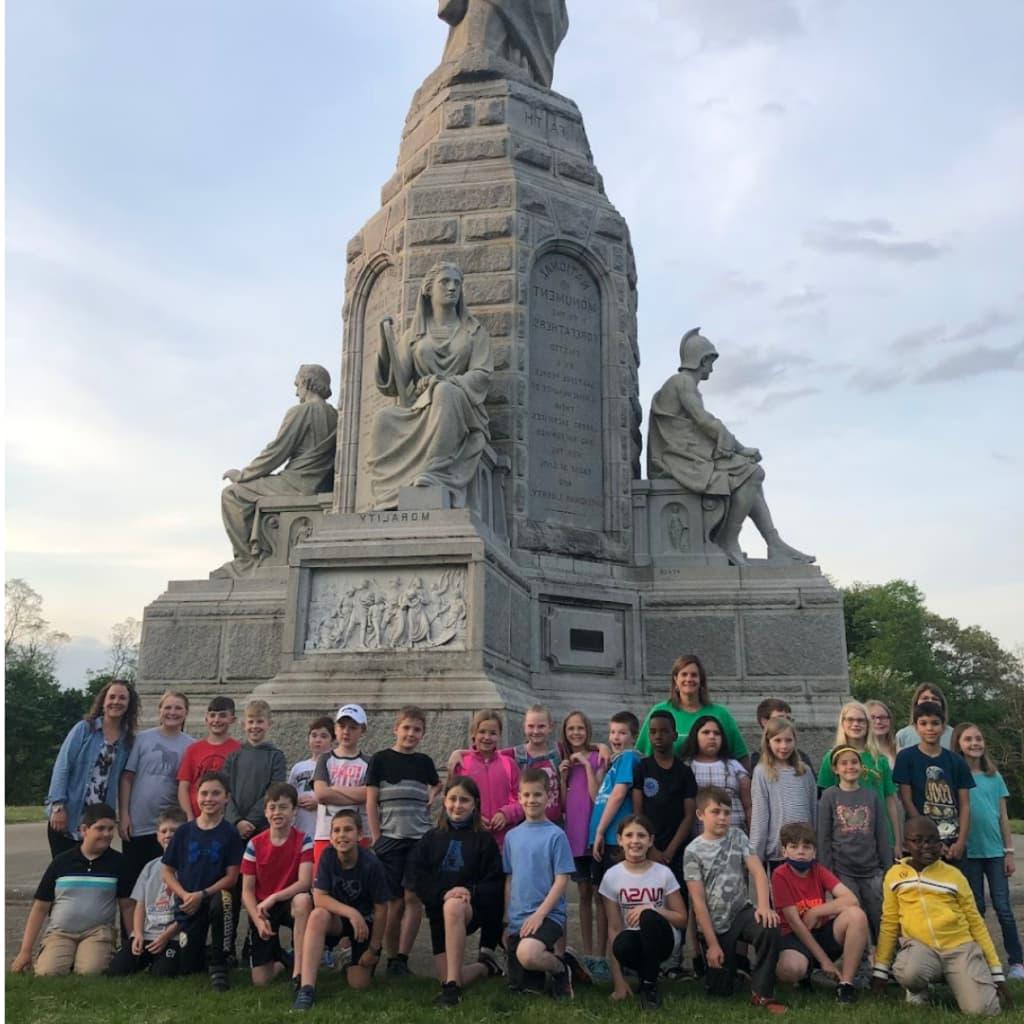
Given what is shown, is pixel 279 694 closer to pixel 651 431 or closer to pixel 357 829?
pixel 357 829

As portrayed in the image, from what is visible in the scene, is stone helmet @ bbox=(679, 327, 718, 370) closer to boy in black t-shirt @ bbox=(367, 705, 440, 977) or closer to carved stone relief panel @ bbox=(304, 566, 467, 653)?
carved stone relief panel @ bbox=(304, 566, 467, 653)

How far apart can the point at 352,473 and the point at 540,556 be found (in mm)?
2702

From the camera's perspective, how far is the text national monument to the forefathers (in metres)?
11.0

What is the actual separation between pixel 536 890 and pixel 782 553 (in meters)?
8.61

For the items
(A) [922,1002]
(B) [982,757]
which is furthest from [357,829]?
(B) [982,757]

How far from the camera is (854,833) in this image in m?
5.83

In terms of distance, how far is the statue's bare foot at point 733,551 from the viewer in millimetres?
13414

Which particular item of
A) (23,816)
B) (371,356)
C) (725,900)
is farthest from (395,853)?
(23,816)

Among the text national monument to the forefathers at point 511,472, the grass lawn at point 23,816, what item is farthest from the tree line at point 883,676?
the text national monument to the forefathers at point 511,472

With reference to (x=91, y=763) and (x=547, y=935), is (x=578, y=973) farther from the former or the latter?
(x=91, y=763)

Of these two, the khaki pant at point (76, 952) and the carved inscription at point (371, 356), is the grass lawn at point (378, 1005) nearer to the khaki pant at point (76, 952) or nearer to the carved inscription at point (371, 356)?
the khaki pant at point (76, 952)

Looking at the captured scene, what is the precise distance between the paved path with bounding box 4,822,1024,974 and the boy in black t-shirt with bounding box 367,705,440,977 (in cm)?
35

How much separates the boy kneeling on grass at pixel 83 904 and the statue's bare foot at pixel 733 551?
8.86 m

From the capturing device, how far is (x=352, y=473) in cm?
1355
